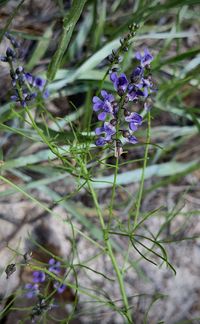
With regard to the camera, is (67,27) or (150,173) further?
(150,173)

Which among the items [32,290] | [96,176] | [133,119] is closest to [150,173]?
[96,176]

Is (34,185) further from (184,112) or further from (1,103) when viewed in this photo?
(184,112)

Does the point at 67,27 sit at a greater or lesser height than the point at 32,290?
greater

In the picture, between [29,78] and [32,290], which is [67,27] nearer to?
[29,78]

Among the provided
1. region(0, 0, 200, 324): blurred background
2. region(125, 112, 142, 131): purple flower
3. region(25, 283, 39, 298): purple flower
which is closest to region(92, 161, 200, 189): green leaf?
region(0, 0, 200, 324): blurred background

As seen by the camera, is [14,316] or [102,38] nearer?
[14,316]

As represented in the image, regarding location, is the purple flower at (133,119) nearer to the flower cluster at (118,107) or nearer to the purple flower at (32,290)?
the flower cluster at (118,107)

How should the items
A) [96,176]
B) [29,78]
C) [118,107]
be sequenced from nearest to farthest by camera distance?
1. [118,107]
2. [29,78]
3. [96,176]

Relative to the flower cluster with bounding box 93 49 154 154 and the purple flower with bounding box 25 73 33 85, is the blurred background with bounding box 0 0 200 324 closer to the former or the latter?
the purple flower with bounding box 25 73 33 85

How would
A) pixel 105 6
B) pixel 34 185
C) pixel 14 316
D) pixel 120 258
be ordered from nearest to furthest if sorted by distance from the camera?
pixel 14 316
pixel 34 185
pixel 120 258
pixel 105 6

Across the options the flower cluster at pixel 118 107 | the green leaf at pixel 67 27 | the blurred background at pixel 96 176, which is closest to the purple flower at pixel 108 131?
the flower cluster at pixel 118 107

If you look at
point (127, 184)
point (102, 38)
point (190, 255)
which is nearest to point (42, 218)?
point (127, 184)
